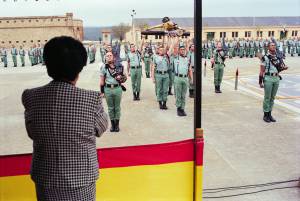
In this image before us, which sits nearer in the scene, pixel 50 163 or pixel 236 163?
pixel 50 163

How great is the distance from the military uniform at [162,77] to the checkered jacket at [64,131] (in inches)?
315

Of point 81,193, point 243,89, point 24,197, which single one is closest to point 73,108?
point 81,193

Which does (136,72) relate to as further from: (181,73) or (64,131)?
(64,131)

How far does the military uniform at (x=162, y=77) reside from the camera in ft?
33.9

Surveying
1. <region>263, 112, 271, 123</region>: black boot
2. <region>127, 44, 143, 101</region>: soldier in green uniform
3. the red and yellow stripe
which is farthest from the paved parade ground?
the red and yellow stripe

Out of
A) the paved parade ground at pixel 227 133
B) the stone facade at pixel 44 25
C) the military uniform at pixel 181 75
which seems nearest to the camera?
the stone facade at pixel 44 25

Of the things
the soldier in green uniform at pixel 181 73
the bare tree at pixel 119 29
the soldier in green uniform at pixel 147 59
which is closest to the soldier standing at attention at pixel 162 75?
the soldier in green uniform at pixel 181 73

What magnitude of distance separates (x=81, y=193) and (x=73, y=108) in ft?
1.87

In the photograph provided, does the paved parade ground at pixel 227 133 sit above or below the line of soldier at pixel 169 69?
below

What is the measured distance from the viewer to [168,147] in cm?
357

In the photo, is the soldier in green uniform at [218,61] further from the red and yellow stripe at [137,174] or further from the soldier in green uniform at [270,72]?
the red and yellow stripe at [137,174]

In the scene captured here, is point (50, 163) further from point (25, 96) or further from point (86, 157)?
point (25, 96)

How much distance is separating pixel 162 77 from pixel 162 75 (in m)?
0.06

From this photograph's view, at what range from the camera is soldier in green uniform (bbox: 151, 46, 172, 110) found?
10.3m
